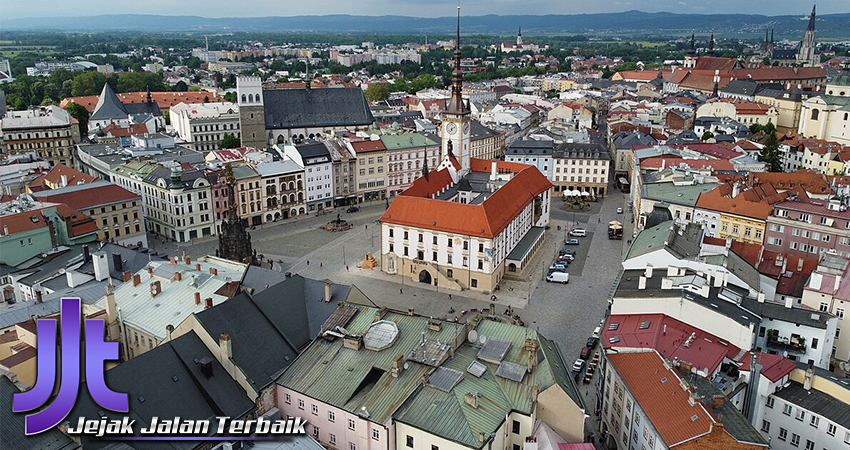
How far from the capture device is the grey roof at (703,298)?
1561 inches

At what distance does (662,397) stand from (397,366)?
44.3 ft

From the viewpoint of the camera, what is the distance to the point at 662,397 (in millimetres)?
32000

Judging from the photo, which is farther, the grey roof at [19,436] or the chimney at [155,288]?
the chimney at [155,288]

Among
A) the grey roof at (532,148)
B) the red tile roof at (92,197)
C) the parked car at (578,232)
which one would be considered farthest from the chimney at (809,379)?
the grey roof at (532,148)

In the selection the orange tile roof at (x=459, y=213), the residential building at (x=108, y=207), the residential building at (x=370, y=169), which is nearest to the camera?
the orange tile roof at (x=459, y=213)

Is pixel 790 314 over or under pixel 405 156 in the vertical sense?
under

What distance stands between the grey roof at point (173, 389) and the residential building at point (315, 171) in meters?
54.7

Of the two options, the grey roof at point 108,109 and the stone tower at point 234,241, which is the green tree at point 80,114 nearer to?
the grey roof at point 108,109

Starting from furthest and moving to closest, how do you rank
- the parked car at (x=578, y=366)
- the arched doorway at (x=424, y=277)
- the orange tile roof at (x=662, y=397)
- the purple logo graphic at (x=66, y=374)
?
the arched doorway at (x=424, y=277) → the parked car at (x=578, y=366) → the orange tile roof at (x=662, y=397) → the purple logo graphic at (x=66, y=374)

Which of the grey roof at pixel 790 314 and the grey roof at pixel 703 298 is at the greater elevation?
the grey roof at pixel 703 298

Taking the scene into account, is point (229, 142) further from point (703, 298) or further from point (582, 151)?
→ point (703, 298)

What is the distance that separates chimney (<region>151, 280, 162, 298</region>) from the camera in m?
43.8

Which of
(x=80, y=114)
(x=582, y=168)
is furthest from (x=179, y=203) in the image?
(x=80, y=114)

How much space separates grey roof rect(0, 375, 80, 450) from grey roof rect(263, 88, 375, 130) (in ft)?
318
